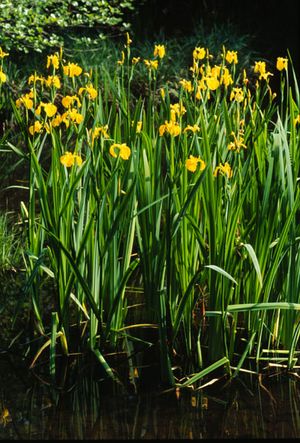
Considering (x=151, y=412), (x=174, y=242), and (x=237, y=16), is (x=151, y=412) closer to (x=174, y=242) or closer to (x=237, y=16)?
(x=174, y=242)

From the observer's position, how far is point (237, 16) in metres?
9.02

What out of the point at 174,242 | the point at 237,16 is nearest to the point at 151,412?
the point at 174,242

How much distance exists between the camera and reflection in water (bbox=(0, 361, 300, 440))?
7.54ft

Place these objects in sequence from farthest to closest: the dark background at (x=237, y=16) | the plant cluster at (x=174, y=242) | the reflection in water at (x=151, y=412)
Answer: the dark background at (x=237, y=16), the plant cluster at (x=174, y=242), the reflection in water at (x=151, y=412)

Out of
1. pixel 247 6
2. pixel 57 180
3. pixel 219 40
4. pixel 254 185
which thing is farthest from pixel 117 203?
pixel 247 6

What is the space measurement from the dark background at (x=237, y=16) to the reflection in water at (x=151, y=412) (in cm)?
659

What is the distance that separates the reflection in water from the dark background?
6.59 metres

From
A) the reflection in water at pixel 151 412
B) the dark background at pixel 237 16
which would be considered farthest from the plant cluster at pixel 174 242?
the dark background at pixel 237 16

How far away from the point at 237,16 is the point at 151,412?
7.33m

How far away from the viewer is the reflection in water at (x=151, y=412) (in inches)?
90.4

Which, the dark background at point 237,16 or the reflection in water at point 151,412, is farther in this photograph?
the dark background at point 237,16

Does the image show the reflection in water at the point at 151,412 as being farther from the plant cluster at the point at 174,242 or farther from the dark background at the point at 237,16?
the dark background at the point at 237,16

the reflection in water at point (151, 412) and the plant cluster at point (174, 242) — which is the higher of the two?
the plant cluster at point (174, 242)

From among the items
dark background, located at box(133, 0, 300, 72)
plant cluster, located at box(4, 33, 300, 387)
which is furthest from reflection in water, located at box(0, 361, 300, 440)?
dark background, located at box(133, 0, 300, 72)
